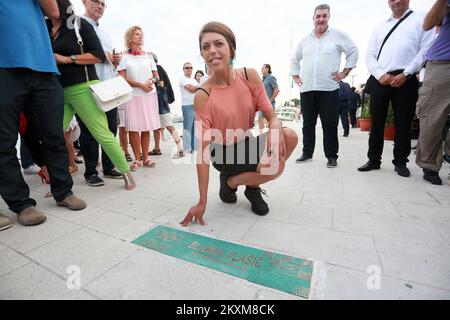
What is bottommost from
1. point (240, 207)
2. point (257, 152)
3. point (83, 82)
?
point (240, 207)

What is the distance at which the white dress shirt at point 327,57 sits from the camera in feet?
10.3

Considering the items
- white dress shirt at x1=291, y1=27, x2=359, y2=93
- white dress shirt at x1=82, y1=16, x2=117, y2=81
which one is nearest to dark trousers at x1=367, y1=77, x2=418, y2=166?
white dress shirt at x1=291, y1=27, x2=359, y2=93

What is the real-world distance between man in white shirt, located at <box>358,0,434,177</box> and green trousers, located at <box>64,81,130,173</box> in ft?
9.26

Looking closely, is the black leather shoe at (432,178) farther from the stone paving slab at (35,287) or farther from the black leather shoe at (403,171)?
the stone paving slab at (35,287)

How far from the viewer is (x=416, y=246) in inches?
50.6

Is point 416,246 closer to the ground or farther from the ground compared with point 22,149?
closer to the ground

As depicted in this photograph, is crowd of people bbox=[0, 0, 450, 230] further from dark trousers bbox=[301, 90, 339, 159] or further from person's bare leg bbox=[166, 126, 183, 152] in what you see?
person's bare leg bbox=[166, 126, 183, 152]

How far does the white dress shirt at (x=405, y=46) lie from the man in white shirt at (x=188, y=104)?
2.98 m

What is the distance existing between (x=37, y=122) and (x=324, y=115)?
317 centimetres

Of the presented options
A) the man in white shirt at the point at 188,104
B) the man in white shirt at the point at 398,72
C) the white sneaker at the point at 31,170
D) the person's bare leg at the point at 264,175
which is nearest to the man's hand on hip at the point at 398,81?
the man in white shirt at the point at 398,72

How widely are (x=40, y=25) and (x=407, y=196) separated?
124 inches

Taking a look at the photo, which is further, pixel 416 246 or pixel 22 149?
pixel 22 149
